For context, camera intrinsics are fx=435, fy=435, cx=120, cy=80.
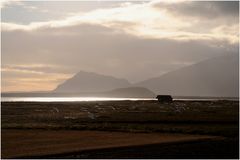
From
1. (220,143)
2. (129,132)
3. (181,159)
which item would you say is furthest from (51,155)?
(129,132)

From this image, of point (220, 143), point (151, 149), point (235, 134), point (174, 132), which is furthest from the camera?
point (174, 132)

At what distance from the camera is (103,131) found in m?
47.3

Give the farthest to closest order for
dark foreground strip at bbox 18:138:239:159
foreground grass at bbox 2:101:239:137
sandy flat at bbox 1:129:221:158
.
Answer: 1. foreground grass at bbox 2:101:239:137
2. sandy flat at bbox 1:129:221:158
3. dark foreground strip at bbox 18:138:239:159

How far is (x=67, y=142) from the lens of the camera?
36.7 m

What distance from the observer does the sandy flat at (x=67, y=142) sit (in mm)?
31409

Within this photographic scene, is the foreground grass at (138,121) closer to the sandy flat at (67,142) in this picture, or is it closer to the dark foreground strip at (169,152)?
the sandy flat at (67,142)

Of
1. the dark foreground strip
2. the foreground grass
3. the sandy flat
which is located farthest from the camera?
the foreground grass

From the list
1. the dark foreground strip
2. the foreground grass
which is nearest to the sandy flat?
the dark foreground strip

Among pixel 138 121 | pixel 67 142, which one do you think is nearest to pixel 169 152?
pixel 67 142

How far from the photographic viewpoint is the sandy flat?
31.4 metres

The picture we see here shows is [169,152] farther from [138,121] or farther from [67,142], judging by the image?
[138,121]

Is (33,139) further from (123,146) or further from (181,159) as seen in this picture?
(181,159)

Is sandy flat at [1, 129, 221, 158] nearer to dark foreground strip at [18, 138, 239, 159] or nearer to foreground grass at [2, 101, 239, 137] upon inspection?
dark foreground strip at [18, 138, 239, 159]

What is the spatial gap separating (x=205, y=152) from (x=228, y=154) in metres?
1.64
